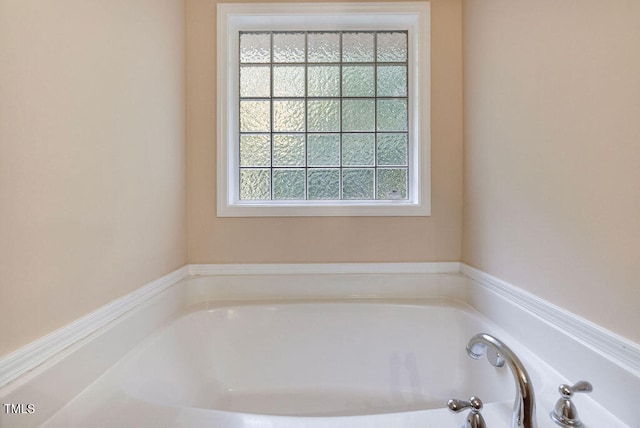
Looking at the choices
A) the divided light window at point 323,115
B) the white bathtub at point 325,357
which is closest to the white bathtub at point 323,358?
the white bathtub at point 325,357

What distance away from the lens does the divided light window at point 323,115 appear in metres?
1.74

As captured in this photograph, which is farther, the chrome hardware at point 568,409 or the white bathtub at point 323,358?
the white bathtub at point 323,358

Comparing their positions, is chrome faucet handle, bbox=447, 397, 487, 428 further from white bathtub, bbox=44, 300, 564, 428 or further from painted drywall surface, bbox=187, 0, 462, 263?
painted drywall surface, bbox=187, 0, 462, 263

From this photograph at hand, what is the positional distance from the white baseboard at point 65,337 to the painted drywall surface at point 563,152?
144 centimetres

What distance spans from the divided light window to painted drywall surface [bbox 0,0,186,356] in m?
0.53

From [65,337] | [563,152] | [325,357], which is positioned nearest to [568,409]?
[563,152]

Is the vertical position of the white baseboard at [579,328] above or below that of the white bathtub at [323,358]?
above

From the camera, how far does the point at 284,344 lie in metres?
1.43

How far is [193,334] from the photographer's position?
1.35 m

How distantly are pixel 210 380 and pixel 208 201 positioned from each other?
0.86 meters

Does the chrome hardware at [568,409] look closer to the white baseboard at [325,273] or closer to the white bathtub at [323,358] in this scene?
the white baseboard at [325,273]

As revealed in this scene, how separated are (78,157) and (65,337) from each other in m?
0.50

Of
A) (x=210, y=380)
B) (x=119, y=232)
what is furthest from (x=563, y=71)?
(x=210, y=380)

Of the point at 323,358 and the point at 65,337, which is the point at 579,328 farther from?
the point at 65,337
